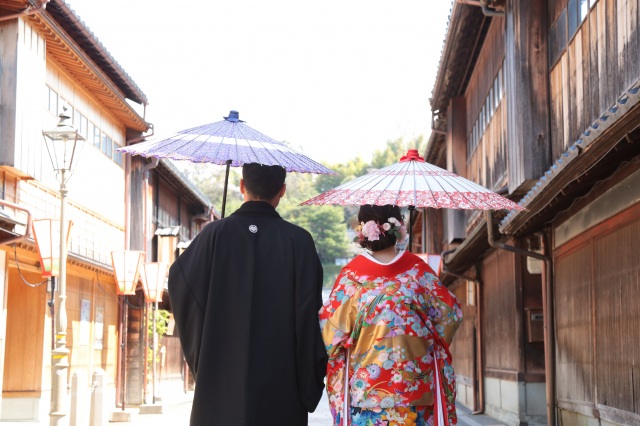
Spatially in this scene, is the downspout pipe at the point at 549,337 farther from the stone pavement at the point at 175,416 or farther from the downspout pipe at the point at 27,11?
the downspout pipe at the point at 27,11

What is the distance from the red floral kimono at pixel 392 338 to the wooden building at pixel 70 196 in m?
8.71

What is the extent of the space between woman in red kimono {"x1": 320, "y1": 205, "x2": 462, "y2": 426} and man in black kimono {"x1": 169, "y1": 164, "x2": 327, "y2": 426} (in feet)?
1.24

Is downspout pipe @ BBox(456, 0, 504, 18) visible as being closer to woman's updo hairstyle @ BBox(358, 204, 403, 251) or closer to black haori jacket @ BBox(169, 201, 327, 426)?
woman's updo hairstyle @ BBox(358, 204, 403, 251)

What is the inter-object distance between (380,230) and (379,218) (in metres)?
0.09

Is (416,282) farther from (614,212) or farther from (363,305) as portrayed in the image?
(614,212)

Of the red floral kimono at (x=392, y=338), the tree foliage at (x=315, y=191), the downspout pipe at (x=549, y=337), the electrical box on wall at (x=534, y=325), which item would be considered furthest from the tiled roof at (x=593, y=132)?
the tree foliage at (x=315, y=191)

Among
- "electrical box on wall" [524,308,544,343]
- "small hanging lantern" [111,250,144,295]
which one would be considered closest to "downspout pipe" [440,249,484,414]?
"electrical box on wall" [524,308,544,343]

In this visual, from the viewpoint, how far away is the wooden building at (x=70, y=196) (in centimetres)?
1593

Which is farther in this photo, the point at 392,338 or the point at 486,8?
the point at 486,8

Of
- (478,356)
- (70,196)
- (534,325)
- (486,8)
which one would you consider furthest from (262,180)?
(478,356)

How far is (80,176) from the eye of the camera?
2103 cm

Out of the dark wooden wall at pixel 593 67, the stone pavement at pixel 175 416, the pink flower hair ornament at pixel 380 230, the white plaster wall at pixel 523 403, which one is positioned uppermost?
the dark wooden wall at pixel 593 67

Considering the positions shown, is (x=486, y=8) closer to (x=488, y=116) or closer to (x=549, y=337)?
(x=488, y=116)

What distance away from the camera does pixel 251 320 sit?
5.17 meters
